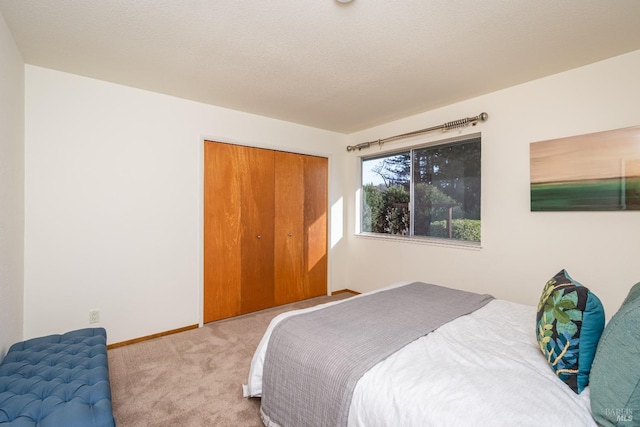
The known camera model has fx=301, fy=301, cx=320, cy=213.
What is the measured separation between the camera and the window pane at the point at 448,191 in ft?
10.6

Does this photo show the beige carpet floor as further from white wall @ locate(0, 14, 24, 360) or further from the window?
the window

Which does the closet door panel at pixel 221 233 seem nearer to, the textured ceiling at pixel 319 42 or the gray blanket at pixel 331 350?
the textured ceiling at pixel 319 42

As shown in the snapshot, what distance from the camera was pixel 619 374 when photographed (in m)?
0.92

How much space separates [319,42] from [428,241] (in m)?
2.45

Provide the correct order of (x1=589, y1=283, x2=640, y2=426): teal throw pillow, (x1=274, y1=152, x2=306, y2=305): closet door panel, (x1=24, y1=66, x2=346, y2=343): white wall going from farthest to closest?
(x1=274, y1=152, x2=306, y2=305): closet door panel < (x1=24, y1=66, x2=346, y2=343): white wall < (x1=589, y1=283, x2=640, y2=426): teal throw pillow

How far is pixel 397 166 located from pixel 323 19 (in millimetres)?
2495

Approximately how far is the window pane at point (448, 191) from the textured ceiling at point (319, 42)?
2.20 feet

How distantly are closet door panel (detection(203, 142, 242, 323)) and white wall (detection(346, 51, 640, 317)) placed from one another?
84.7 inches

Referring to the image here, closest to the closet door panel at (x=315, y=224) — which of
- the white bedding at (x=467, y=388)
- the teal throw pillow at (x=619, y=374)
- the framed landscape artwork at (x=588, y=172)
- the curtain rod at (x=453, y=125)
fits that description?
the curtain rod at (x=453, y=125)

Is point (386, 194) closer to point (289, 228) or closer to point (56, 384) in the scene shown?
point (289, 228)

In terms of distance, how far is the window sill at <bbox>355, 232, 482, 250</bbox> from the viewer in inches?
125

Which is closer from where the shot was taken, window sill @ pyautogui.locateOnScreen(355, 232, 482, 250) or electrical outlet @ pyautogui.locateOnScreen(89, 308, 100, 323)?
electrical outlet @ pyautogui.locateOnScreen(89, 308, 100, 323)

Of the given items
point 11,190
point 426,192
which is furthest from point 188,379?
point 426,192

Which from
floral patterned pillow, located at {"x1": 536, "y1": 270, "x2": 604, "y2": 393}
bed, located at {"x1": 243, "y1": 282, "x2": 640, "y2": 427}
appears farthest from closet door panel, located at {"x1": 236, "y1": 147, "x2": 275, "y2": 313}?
floral patterned pillow, located at {"x1": 536, "y1": 270, "x2": 604, "y2": 393}
